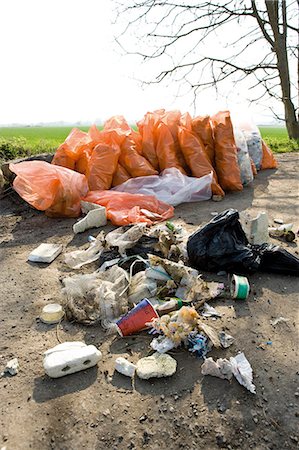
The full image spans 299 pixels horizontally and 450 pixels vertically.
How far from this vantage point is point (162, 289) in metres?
2.32

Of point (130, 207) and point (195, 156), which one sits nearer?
point (130, 207)

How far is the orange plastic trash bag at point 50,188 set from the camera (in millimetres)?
3844

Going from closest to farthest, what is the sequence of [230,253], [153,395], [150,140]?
[153,395]
[230,253]
[150,140]

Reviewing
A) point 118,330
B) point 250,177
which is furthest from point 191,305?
point 250,177

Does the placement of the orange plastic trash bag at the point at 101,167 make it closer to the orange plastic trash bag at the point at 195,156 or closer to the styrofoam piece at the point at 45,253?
the orange plastic trash bag at the point at 195,156

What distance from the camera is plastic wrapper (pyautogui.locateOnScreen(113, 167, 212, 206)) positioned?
4141 mm

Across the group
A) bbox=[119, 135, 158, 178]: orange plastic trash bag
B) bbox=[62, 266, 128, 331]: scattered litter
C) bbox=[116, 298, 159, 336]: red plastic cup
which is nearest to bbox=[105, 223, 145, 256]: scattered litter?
bbox=[62, 266, 128, 331]: scattered litter

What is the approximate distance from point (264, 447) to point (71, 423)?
2.53 feet

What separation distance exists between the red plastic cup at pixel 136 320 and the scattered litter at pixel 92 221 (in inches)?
63.5

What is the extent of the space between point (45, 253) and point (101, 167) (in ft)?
4.79

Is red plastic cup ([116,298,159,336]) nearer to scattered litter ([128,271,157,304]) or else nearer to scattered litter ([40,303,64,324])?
scattered litter ([128,271,157,304])

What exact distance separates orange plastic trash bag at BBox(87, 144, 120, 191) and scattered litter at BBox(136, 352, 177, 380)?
265 centimetres

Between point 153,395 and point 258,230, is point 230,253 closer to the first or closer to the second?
point 258,230

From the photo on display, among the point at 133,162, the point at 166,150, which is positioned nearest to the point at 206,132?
the point at 166,150
